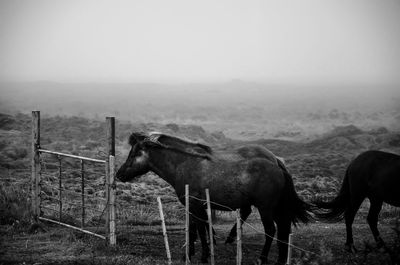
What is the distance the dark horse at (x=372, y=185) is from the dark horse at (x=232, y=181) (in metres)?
1.38

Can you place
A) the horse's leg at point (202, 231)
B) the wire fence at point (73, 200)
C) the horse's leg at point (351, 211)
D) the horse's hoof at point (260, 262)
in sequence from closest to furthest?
the horse's hoof at point (260, 262) < the horse's leg at point (202, 231) < the horse's leg at point (351, 211) < the wire fence at point (73, 200)

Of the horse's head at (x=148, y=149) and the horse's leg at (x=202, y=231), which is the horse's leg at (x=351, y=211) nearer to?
the horse's leg at (x=202, y=231)

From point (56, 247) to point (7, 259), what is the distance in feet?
3.66

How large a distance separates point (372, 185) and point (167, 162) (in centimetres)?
408

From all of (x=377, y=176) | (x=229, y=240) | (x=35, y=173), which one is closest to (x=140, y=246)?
(x=229, y=240)

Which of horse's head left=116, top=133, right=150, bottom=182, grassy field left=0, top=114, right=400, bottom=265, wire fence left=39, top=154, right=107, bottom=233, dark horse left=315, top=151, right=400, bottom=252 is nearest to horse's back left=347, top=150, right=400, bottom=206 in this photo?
dark horse left=315, top=151, right=400, bottom=252

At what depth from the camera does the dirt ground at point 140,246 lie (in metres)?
8.95

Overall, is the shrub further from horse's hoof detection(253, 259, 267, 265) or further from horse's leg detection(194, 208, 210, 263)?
horse's hoof detection(253, 259, 267, 265)

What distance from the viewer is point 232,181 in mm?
9242

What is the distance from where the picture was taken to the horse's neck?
32.2ft

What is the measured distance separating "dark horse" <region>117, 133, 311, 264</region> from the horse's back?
1504mm

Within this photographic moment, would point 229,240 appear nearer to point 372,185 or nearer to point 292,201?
point 292,201

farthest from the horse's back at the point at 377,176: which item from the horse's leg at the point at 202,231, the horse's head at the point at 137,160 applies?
the horse's head at the point at 137,160

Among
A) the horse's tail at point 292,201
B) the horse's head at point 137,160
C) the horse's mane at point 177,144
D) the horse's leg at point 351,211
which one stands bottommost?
the horse's leg at point 351,211
